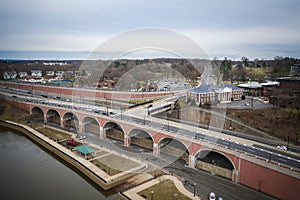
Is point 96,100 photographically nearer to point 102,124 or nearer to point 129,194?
point 102,124

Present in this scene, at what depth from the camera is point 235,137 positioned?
27688mm

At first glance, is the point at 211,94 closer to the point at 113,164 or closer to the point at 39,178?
the point at 113,164

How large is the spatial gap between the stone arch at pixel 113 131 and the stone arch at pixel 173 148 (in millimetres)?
7602

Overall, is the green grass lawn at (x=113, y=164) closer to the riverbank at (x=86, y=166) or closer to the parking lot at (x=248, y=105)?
the riverbank at (x=86, y=166)

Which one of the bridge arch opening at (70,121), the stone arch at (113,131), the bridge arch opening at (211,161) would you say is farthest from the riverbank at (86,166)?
the stone arch at (113,131)

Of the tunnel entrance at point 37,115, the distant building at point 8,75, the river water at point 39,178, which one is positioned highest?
the distant building at point 8,75

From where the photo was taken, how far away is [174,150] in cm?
2884

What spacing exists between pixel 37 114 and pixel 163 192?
116 ft

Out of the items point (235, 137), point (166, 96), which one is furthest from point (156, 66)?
point (235, 137)

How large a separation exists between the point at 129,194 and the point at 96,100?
31491 mm

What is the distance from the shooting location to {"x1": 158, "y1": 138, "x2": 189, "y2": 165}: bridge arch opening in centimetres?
2762

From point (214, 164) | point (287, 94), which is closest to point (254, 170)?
point (214, 164)

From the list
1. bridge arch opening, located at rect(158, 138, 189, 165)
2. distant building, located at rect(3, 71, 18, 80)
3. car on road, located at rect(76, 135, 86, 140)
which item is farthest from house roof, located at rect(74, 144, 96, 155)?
distant building, located at rect(3, 71, 18, 80)

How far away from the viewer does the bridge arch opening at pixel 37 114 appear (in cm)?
4581
